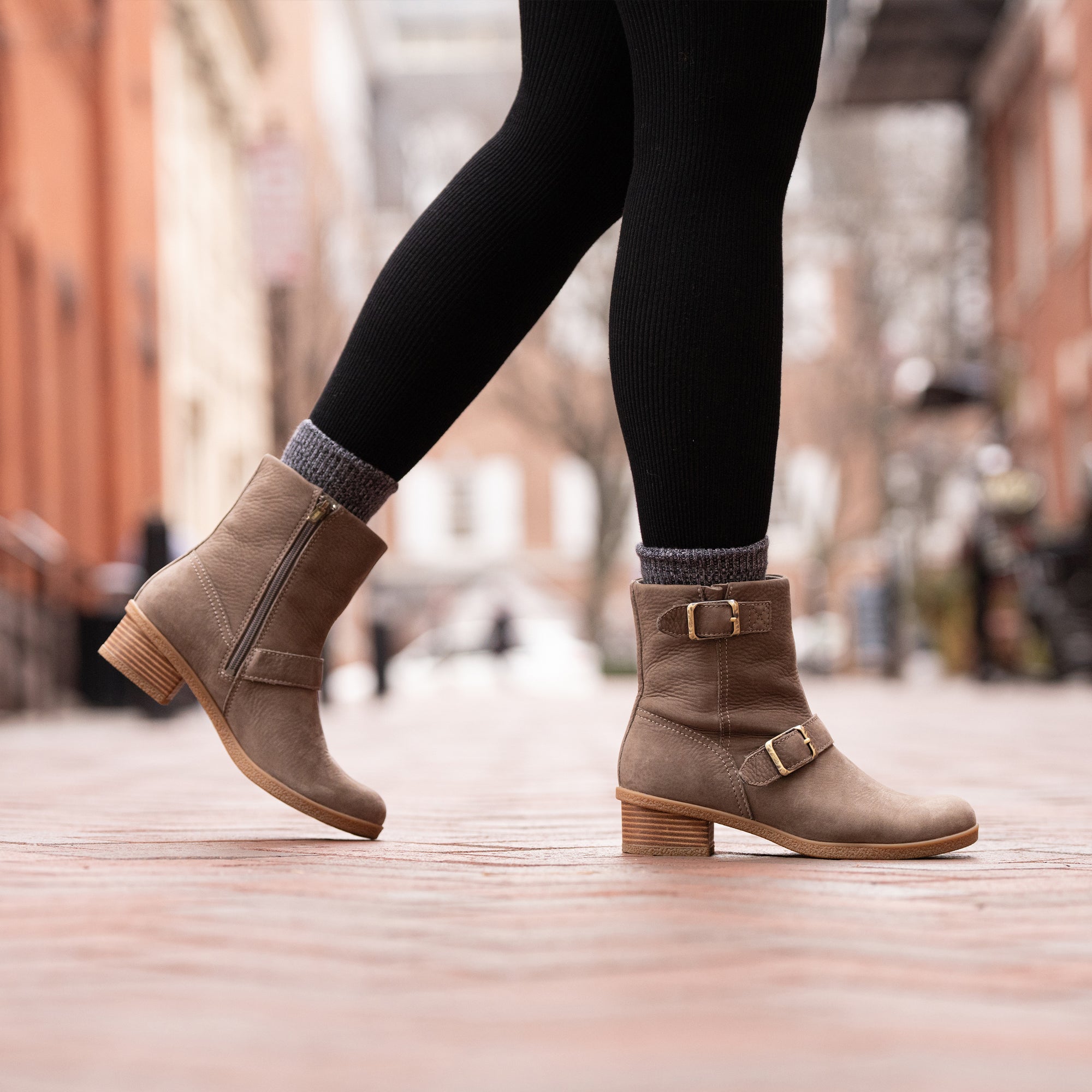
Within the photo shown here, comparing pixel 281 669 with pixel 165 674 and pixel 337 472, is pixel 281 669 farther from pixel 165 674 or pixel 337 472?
pixel 337 472

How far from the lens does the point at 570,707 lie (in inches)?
388

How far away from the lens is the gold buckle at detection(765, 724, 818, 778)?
6.12ft

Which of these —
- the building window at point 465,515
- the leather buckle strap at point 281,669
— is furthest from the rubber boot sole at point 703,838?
the building window at point 465,515

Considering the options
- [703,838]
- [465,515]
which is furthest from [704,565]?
[465,515]

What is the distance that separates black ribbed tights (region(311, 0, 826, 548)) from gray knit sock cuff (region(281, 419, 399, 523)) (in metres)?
0.02

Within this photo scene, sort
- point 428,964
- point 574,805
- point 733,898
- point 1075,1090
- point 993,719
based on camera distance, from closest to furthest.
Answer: point 1075,1090 < point 428,964 < point 733,898 < point 574,805 < point 993,719

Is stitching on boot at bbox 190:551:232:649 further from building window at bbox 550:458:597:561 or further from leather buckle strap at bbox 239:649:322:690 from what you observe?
building window at bbox 550:458:597:561

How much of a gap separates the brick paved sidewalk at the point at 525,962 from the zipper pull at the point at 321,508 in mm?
419

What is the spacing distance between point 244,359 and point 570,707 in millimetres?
12656

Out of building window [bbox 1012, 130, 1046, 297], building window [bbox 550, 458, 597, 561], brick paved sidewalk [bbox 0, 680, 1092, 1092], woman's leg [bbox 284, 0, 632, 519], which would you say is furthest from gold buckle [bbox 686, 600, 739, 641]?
building window [bbox 550, 458, 597, 561]

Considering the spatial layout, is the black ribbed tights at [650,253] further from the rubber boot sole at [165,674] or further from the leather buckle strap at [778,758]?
the rubber boot sole at [165,674]

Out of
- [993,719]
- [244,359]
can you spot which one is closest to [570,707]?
[993,719]

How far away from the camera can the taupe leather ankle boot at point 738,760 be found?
186 cm

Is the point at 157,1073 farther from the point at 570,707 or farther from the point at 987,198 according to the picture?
the point at 987,198
